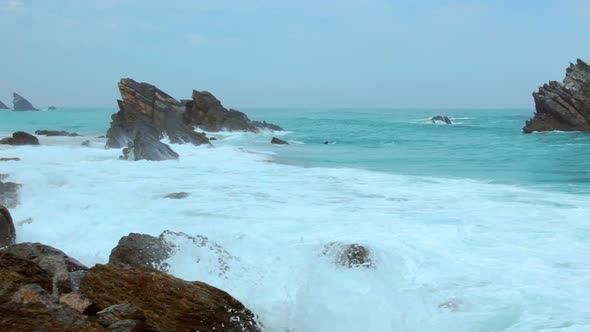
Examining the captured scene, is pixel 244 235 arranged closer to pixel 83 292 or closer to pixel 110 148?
pixel 83 292

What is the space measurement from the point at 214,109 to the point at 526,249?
45.4 metres

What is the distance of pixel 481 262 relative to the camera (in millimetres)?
8250

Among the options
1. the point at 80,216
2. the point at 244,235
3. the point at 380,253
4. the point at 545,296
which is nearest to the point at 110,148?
the point at 80,216

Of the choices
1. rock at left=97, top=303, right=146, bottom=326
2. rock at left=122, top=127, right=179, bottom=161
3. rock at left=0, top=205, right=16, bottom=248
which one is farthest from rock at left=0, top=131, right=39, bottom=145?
rock at left=97, top=303, right=146, bottom=326

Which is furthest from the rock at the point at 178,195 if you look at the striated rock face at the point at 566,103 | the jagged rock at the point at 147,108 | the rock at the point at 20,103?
the rock at the point at 20,103

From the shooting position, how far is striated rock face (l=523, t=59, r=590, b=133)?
172 feet

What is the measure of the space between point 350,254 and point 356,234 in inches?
67.3

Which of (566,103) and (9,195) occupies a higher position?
(566,103)

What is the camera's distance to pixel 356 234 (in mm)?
9805

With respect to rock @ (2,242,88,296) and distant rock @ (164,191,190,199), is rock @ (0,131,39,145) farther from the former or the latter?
rock @ (2,242,88,296)

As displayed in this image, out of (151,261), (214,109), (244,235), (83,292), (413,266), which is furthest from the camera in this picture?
(214,109)

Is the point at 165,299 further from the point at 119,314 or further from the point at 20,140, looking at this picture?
the point at 20,140

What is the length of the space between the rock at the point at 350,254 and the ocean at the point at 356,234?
12 cm

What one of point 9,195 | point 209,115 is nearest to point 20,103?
point 209,115
